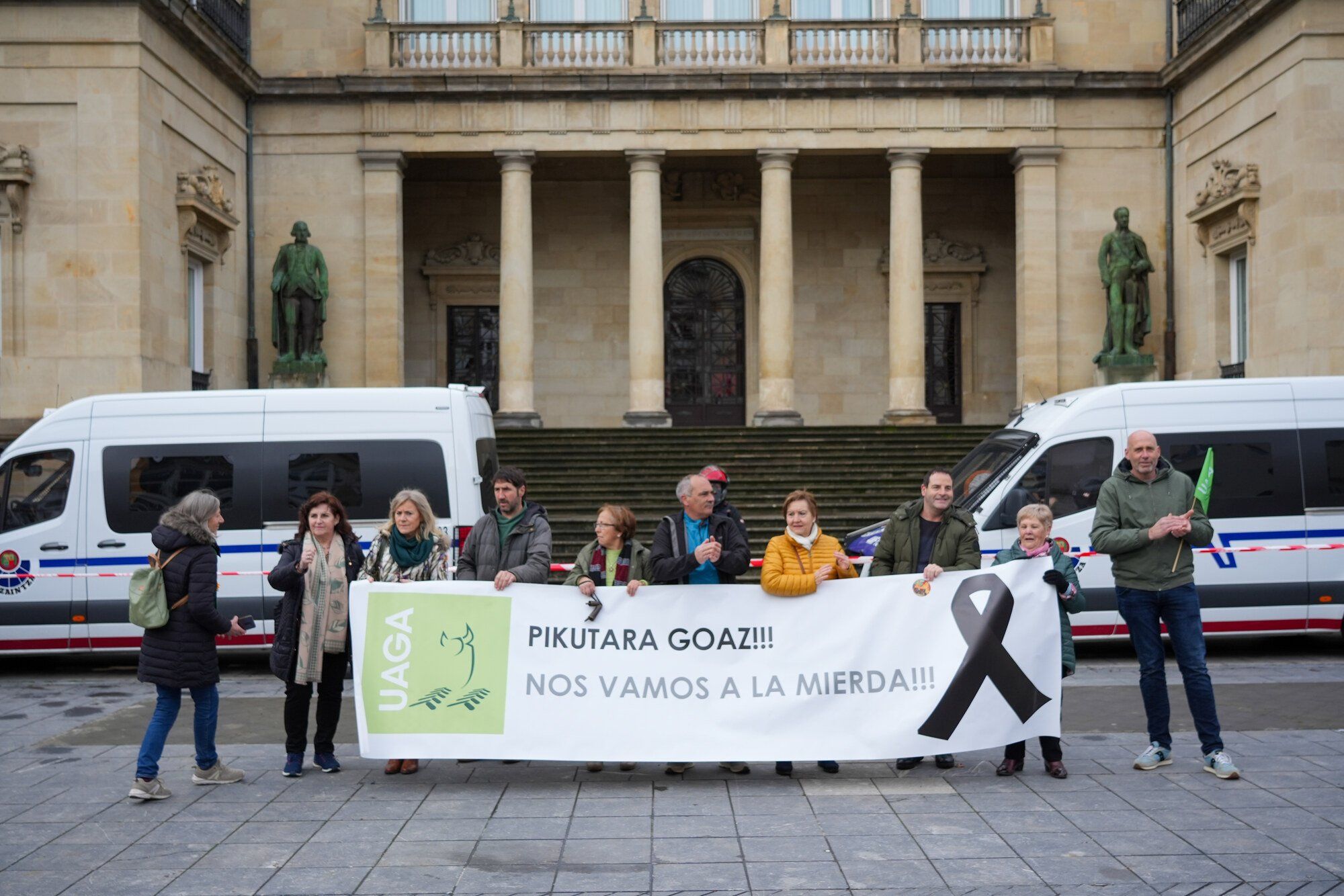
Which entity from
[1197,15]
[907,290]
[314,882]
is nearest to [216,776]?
[314,882]

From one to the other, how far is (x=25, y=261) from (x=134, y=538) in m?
8.06

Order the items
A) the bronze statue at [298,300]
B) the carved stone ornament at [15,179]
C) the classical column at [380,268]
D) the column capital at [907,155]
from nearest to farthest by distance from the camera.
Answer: the carved stone ornament at [15,179] < the bronze statue at [298,300] < the column capital at [907,155] < the classical column at [380,268]

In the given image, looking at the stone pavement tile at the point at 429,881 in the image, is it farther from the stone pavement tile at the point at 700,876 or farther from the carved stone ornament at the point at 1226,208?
the carved stone ornament at the point at 1226,208

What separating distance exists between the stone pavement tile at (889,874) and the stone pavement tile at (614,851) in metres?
0.57

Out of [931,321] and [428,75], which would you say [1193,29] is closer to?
[931,321]

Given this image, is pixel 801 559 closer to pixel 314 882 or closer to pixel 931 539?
pixel 931 539

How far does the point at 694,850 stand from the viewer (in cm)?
618

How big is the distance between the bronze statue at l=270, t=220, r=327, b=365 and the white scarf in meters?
17.9

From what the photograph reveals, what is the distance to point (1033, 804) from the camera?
699 cm

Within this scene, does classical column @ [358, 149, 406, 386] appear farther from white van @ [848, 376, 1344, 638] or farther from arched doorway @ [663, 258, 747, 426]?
white van @ [848, 376, 1344, 638]

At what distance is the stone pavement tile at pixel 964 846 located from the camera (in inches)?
237

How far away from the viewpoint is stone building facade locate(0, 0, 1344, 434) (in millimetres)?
18578

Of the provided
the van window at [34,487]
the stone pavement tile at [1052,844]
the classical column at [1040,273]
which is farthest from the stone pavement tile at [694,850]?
the classical column at [1040,273]

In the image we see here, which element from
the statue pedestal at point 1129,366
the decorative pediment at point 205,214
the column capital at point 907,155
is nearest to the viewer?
the decorative pediment at point 205,214
